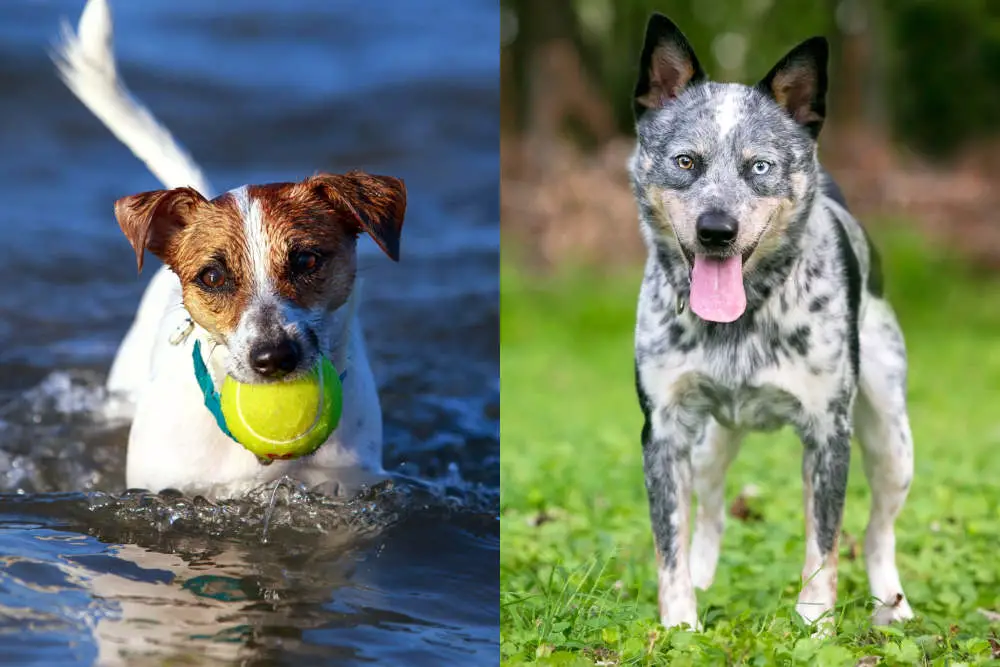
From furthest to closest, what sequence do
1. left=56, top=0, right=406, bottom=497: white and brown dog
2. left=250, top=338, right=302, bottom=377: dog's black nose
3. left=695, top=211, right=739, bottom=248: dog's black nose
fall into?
1. left=56, top=0, right=406, bottom=497: white and brown dog
2. left=250, top=338, right=302, bottom=377: dog's black nose
3. left=695, top=211, right=739, bottom=248: dog's black nose

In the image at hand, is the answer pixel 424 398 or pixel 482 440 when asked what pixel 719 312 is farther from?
pixel 424 398

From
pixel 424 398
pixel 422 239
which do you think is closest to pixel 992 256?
pixel 422 239

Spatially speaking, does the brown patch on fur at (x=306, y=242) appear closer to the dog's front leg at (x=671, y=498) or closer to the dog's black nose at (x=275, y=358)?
the dog's black nose at (x=275, y=358)

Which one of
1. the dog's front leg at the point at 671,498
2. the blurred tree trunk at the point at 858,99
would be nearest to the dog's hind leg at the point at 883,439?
the dog's front leg at the point at 671,498

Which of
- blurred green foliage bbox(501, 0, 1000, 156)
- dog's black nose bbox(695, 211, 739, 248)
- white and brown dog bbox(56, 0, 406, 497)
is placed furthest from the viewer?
blurred green foliage bbox(501, 0, 1000, 156)

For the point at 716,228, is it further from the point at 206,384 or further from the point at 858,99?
the point at 858,99

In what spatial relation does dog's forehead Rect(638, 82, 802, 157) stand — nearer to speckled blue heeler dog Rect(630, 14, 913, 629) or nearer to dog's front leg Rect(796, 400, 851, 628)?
speckled blue heeler dog Rect(630, 14, 913, 629)

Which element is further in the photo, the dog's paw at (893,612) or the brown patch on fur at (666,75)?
the dog's paw at (893,612)

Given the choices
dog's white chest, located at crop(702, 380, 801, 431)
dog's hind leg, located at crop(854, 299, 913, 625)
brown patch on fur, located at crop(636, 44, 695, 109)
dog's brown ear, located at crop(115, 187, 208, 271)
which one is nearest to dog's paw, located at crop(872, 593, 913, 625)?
dog's hind leg, located at crop(854, 299, 913, 625)

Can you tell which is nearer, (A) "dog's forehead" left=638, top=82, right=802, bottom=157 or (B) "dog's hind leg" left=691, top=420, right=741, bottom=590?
(A) "dog's forehead" left=638, top=82, right=802, bottom=157
